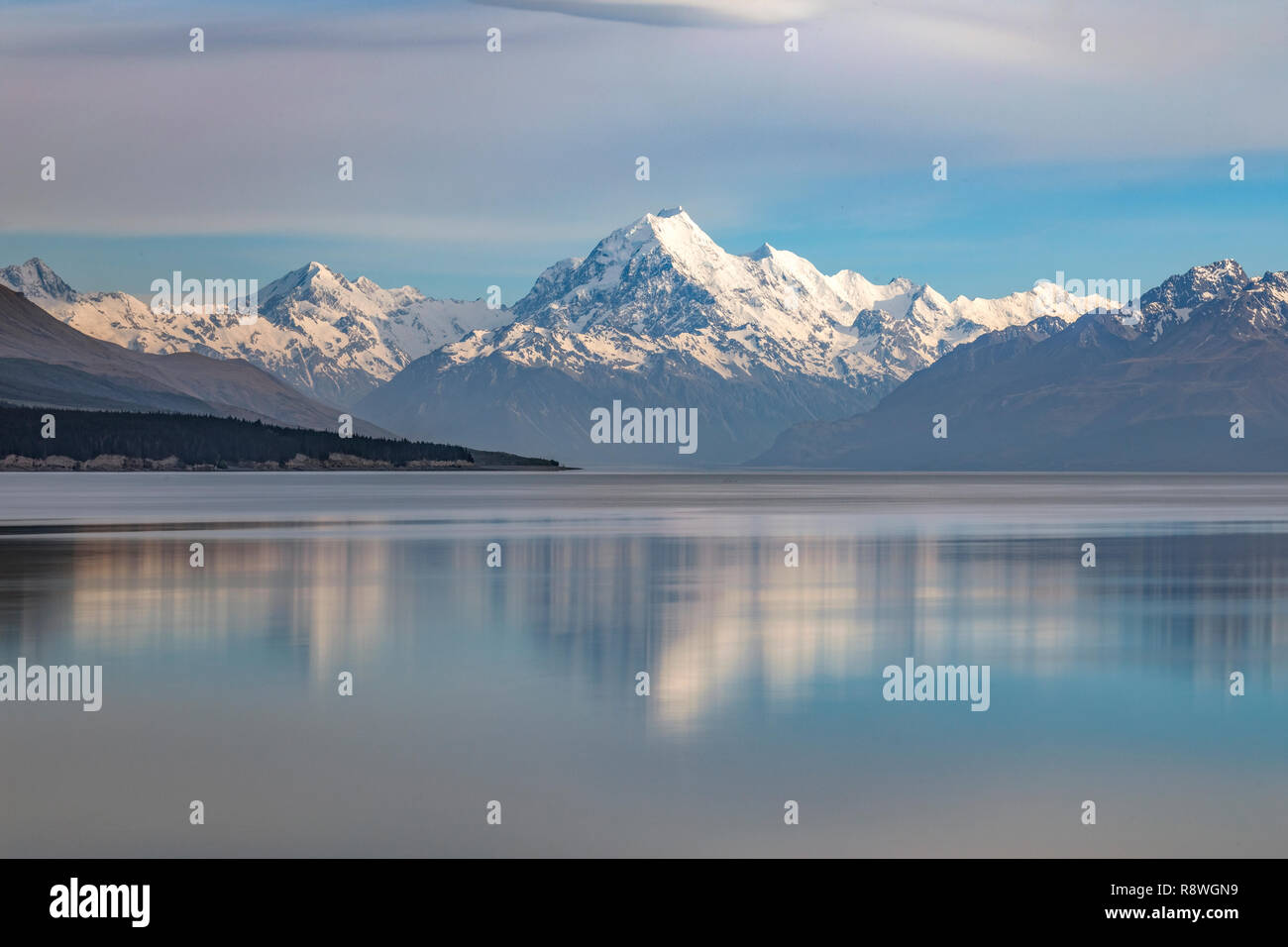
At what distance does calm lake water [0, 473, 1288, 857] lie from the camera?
21906mm

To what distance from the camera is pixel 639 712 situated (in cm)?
3100

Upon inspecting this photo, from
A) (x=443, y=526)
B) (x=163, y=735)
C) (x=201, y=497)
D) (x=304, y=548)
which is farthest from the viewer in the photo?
(x=201, y=497)

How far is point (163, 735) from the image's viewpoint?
93.9 ft

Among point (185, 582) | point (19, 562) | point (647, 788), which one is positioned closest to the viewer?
point (647, 788)

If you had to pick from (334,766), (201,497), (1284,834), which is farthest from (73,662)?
(201,497)

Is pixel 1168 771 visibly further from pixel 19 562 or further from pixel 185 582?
pixel 19 562

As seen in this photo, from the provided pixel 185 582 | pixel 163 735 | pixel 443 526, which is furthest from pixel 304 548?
pixel 163 735

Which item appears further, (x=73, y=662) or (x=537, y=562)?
(x=537, y=562)

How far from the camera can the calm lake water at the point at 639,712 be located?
71.9 ft

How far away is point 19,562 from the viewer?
68000 millimetres

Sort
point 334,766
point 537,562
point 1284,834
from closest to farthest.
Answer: point 1284,834
point 334,766
point 537,562

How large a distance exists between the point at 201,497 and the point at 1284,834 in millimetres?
176891

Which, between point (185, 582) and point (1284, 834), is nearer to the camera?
point (1284, 834)
